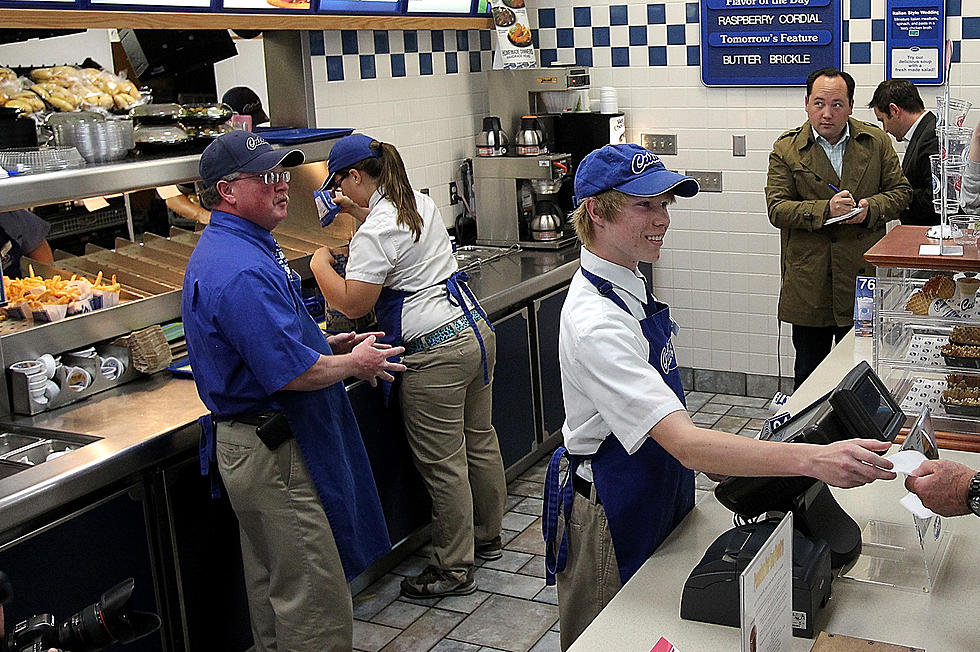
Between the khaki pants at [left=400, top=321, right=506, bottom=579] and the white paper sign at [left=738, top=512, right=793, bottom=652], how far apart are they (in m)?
2.29

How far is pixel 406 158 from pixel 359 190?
1.67 m

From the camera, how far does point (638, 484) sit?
2467 millimetres

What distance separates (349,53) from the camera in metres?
5.26

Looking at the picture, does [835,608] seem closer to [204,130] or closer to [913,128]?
[204,130]

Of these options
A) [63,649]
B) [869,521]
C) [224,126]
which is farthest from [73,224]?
[869,521]

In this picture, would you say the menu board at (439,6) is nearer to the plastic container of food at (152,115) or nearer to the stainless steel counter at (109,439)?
Result: the plastic container of food at (152,115)

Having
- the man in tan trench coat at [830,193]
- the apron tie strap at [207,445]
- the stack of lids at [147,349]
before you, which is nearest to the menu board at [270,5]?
the stack of lids at [147,349]

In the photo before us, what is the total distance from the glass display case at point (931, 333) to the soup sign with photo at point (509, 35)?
317 cm

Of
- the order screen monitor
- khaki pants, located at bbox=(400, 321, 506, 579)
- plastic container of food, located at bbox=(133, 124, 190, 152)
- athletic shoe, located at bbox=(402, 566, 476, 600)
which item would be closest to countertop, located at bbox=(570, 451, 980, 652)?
the order screen monitor

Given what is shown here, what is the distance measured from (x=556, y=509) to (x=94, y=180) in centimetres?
198

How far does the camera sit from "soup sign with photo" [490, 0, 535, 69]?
6.07m

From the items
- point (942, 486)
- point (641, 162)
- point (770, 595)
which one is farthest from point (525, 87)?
point (770, 595)

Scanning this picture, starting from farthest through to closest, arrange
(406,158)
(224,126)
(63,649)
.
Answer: (406,158), (224,126), (63,649)

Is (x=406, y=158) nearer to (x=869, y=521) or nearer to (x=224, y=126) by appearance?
(x=224, y=126)
